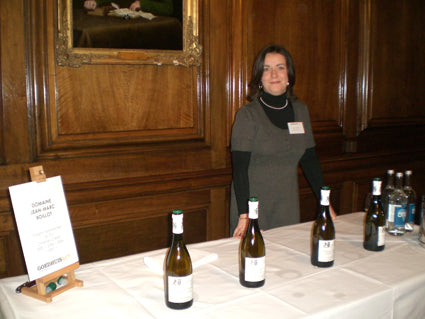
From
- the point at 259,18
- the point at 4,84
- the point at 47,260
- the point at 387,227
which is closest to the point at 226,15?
the point at 259,18

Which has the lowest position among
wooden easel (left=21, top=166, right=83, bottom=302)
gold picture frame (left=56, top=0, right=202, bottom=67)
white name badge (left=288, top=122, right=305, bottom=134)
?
wooden easel (left=21, top=166, right=83, bottom=302)

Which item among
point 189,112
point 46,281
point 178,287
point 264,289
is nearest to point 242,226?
point 264,289

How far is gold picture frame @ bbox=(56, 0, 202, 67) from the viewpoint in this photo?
93.6 inches

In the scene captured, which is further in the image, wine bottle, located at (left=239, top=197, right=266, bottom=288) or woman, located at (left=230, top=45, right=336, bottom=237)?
woman, located at (left=230, top=45, right=336, bottom=237)

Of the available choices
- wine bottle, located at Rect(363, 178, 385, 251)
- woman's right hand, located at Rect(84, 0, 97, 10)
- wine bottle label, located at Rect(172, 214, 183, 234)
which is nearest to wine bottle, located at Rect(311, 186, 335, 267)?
wine bottle, located at Rect(363, 178, 385, 251)

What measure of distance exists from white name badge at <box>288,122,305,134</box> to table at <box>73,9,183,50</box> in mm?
897

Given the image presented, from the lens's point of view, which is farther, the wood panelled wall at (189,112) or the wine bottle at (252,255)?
the wood panelled wall at (189,112)

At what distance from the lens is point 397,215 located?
6.09ft

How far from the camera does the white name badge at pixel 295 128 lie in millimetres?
2379

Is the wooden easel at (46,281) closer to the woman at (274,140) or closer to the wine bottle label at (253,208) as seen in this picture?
the wine bottle label at (253,208)

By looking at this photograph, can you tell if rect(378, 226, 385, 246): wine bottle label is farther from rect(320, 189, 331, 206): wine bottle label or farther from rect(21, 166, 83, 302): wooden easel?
rect(21, 166, 83, 302): wooden easel

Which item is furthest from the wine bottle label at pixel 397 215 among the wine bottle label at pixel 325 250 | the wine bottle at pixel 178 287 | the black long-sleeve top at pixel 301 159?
the wine bottle at pixel 178 287

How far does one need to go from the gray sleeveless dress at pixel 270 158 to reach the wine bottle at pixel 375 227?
0.74m

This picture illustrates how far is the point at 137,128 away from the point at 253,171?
2.61ft
